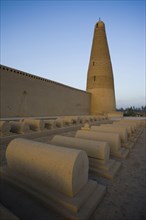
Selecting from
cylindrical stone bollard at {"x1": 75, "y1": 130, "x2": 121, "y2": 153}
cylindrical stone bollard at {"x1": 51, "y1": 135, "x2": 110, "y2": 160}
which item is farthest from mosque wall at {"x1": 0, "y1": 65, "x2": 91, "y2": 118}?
cylindrical stone bollard at {"x1": 51, "y1": 135, "x2": 110, "y2": 160}

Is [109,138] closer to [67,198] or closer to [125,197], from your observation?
[125,197]

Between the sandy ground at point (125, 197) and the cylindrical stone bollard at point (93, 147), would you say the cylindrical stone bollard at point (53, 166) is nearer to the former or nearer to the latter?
the sandy ground at point (125, 197)

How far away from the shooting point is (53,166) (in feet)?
6.05

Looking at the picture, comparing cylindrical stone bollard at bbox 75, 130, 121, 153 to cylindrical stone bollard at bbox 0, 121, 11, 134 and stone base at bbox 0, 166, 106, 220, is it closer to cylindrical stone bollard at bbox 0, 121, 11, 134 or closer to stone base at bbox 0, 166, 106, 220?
stone base at bbox 0, 166, 106, 220

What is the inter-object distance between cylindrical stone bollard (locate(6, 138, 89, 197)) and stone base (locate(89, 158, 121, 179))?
2.00ft

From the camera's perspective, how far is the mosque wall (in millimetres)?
9406

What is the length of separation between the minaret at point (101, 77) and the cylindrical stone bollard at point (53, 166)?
18.1m

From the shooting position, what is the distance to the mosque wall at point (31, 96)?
370 inches

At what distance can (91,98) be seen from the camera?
2069cm

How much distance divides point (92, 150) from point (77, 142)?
17.0 inches

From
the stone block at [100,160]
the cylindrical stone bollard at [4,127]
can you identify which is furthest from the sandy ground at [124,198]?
the cylindrical stone bollard at [4,127]

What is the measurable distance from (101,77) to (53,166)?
18849mm

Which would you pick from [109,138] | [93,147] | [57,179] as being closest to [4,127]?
[93,147]

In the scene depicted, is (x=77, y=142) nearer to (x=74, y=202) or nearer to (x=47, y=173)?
(x=47, y=173)
